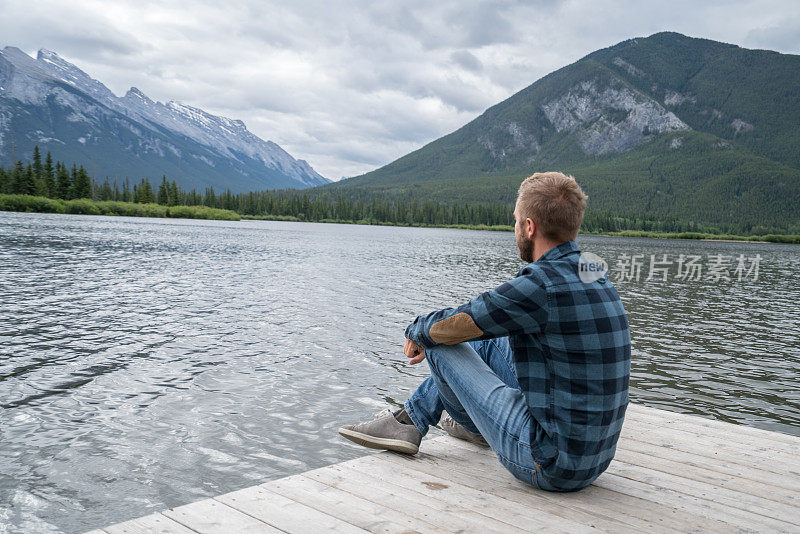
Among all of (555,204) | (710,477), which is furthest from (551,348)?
(710,477)

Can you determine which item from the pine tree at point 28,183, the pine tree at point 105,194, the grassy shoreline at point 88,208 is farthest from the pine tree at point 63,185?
the pine tree at point 105,194

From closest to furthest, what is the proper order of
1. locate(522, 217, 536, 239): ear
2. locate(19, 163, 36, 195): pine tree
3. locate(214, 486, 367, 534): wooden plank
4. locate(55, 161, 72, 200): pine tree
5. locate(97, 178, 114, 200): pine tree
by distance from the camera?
locate(214, 486, 367, 534): wooden plank, locate(522, 217, 536, 239): ear, locate(19, 163, 36, 195): pine tree, locate(55, 161, 72, 200): pine tree, locate(97, 178, 114, 200): pine tree

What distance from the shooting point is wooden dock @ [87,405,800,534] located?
351cm

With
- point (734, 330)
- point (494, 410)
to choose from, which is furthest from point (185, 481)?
point (734, 330)

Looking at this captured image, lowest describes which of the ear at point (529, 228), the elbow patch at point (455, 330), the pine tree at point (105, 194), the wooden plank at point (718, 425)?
the wooden plank at point (718, 425)

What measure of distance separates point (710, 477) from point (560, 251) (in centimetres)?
260

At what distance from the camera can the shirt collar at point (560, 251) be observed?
371 cm

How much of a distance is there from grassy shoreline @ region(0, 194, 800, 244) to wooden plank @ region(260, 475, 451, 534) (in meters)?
116

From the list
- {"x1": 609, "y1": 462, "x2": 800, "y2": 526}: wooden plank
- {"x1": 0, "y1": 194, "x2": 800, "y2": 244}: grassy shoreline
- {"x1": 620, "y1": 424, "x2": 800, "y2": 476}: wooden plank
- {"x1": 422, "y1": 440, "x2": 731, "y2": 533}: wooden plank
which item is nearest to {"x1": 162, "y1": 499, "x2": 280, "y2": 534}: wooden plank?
{"x1": 422, "y1": 440, "x2": 731, "y2": 533}: wooden plank

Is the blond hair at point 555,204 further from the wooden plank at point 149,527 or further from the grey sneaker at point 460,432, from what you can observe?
the wooden plank at point 149,527

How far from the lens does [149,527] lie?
10.8 ft

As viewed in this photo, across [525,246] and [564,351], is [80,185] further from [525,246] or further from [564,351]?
[564,351]

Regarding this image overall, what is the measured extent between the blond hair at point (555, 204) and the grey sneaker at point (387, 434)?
2267 millimetres

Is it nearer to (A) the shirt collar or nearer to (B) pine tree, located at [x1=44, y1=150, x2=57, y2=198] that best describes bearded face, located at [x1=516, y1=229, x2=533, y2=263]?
(A) the shirt collar
